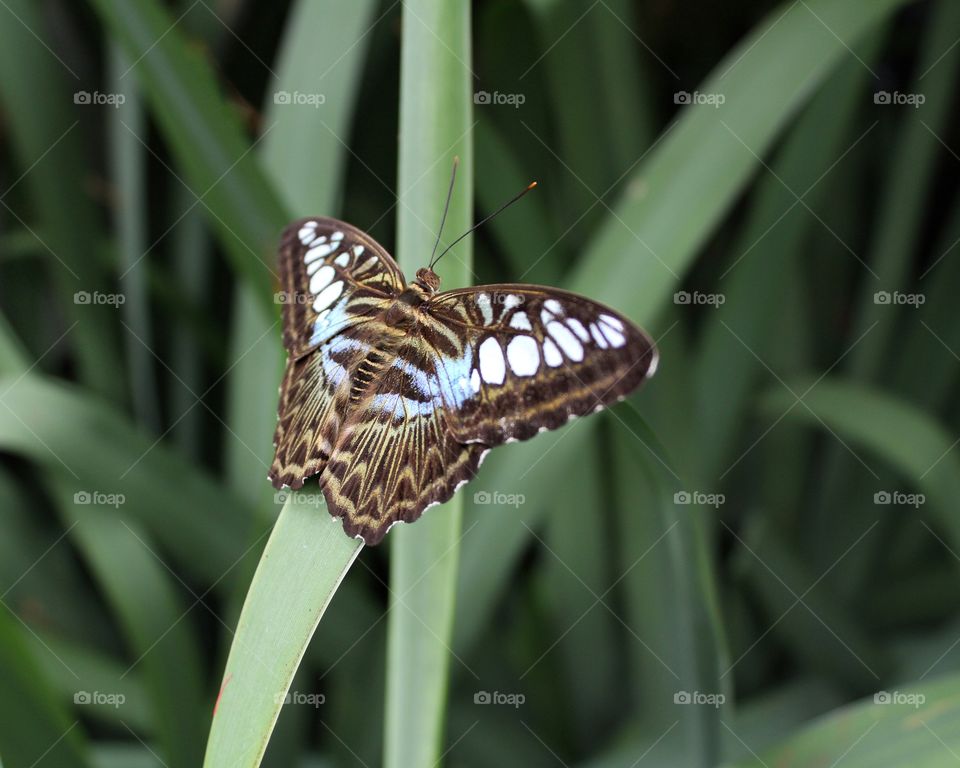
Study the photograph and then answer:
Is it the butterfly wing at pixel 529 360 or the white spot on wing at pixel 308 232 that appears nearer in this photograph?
the butterfly wing at pixel 529 360

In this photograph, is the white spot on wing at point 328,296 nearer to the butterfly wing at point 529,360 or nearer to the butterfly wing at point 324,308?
the butterfly wing at point 324,308

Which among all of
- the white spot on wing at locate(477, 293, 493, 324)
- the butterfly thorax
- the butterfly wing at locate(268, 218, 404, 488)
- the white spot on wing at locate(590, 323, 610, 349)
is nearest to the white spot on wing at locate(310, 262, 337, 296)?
the butterfly wing at locate(268, 218, 404, 488)

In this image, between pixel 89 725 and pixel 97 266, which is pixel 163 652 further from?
pixel 97 266

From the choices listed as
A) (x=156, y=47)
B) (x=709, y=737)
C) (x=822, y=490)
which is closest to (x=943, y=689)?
(x=709, y=737)

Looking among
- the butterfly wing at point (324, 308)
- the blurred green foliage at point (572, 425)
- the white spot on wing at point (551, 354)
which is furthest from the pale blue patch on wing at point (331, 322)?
the white spot on wing at point (551, 354)

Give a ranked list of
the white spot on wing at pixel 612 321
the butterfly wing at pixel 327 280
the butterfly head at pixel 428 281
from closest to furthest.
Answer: the white spot on wing at pixel 612 321 < the butterfly head at pixel 428 281 < the butterfly wing at pixel 327 280

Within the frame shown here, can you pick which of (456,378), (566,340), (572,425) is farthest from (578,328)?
(572,425)

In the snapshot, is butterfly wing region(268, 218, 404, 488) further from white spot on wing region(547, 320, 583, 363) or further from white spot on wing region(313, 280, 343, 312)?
white spot on wing region(547, 320, 583, 363)

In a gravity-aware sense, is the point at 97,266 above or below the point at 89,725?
above
